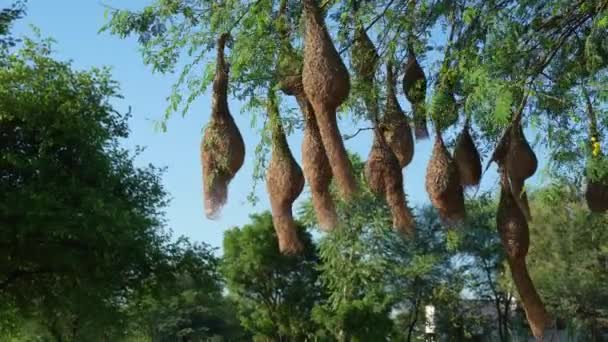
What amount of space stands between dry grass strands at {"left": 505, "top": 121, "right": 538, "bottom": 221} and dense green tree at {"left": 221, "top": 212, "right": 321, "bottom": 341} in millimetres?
40459

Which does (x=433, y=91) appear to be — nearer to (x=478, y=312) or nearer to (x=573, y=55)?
(x=573, y=55)

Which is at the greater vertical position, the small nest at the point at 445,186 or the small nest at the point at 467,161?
the small nest at the point at 467,161

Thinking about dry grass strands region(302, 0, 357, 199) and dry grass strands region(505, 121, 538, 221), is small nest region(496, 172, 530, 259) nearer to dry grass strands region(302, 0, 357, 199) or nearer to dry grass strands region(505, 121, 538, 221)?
dry grass strands region(505, 121, 538, 221)

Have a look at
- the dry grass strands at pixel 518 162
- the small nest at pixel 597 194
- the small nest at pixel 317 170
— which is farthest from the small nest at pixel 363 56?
the small nest at pixel 597 194

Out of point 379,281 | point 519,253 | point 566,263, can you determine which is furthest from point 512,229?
point 379,281

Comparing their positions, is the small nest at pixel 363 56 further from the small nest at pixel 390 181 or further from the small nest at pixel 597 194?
the small nest at pixel 597 194

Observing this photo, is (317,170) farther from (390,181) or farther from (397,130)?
(397,130)

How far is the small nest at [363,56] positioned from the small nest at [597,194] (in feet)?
5.69

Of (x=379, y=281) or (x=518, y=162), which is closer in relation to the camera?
(x=518, y=162)

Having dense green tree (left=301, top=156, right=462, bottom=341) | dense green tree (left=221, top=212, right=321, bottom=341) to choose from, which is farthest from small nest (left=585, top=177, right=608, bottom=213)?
dense green tree (left=221, top=212, right=321, bottom=341)

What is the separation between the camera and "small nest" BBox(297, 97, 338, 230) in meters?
4.76

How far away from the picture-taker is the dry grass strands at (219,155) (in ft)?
16.3

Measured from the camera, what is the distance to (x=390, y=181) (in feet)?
16.2

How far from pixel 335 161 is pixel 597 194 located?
290 cm
